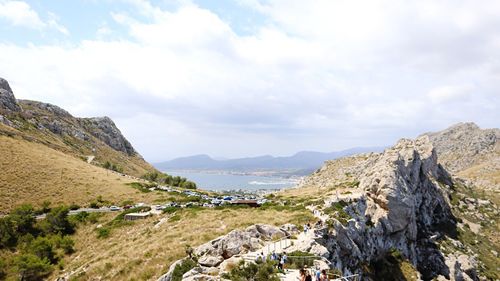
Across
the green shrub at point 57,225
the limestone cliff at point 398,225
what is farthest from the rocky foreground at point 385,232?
the green shrub at point 57,225

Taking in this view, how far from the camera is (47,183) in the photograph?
2815 inches

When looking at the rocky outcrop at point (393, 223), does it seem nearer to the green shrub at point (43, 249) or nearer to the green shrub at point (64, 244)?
the green shrub at point (43, 249)

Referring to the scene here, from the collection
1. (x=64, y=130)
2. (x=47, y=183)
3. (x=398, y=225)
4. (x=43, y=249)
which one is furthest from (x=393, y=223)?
(x=64, y=130)

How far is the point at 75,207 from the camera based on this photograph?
6494cm

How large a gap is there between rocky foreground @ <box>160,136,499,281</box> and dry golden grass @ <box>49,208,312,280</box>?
490cm

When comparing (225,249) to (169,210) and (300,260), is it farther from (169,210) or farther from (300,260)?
(169,210)

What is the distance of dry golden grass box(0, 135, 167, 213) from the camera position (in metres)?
65.8

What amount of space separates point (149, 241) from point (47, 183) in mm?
43112

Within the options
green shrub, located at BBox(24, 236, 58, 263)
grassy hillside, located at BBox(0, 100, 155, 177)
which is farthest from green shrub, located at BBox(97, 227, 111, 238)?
grassy hillside, located at BBox(0, 100, 155, 177)

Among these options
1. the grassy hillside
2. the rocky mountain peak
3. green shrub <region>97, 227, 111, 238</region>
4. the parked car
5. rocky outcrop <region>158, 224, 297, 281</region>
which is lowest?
green shrub <region>97, 227, 111, 238</region>

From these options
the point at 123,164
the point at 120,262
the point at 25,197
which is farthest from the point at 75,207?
the point at 123,164

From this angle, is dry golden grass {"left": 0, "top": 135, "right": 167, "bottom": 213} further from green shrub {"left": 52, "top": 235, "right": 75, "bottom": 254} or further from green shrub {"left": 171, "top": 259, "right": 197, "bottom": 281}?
green shrub {"left": 171, "top": 259, "right": 197, "bottom": 281}

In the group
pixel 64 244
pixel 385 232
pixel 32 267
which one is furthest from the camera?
pixel 385 232

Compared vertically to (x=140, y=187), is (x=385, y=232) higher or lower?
lower
